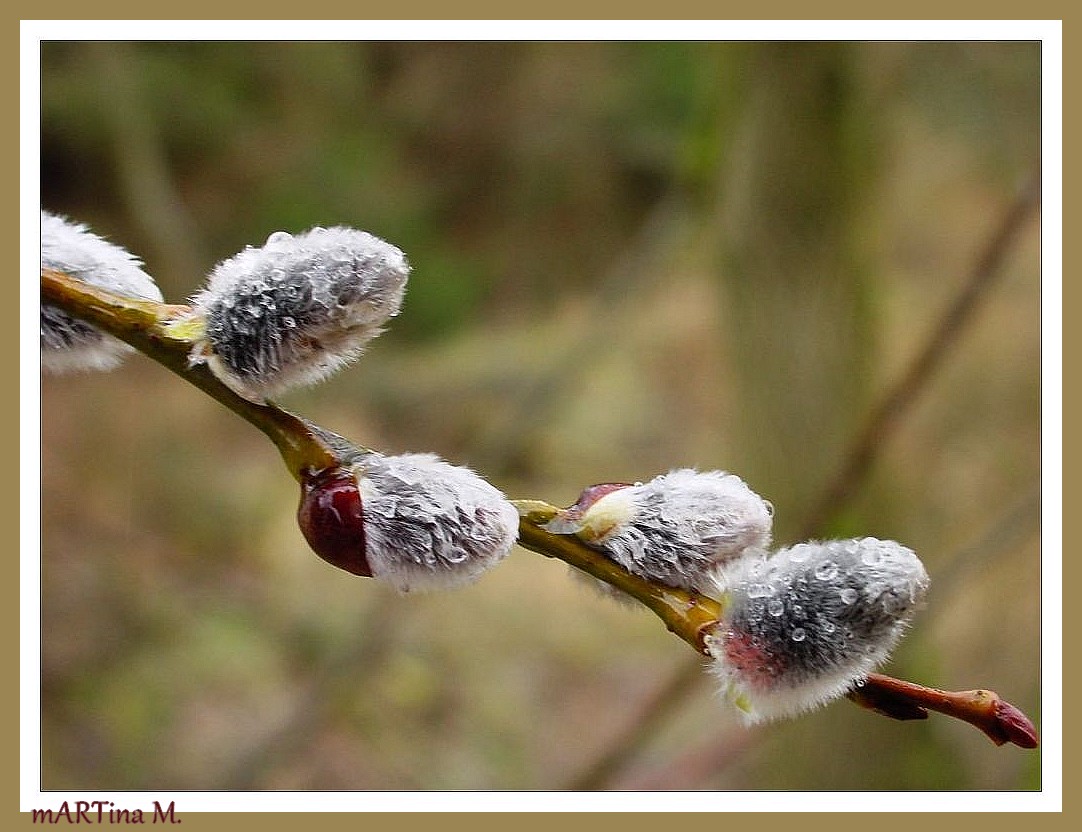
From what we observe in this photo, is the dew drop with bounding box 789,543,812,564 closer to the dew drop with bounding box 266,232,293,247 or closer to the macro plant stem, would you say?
the macro plant stem

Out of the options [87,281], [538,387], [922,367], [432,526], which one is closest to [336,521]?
[432,526]

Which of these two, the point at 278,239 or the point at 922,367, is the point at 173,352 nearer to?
the point at 278,239

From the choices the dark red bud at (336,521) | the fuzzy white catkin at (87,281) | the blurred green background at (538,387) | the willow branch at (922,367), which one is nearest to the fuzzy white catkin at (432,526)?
the dark red bud at (336,521)

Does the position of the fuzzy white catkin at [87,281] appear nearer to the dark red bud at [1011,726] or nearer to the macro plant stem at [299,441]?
the macro plant stem at [299,441]

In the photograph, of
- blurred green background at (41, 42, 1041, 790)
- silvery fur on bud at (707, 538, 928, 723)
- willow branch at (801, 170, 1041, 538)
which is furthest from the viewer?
blurred green background at (41, 42, 1041, 790)

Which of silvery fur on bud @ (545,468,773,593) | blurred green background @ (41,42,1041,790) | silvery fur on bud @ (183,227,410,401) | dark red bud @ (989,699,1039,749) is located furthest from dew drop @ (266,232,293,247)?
blurred green background @ (41,42,1041,790)

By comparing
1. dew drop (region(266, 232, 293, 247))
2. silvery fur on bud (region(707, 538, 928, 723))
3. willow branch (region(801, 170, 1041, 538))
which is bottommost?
silvery fur on bud (region(707, 538, 928, 723))
